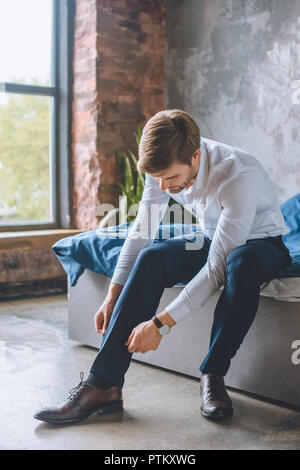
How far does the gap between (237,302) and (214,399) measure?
0.36 metres

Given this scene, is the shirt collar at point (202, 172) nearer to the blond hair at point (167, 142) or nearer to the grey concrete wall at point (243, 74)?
the blond hair at point (167, 142)

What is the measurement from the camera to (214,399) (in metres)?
2.04

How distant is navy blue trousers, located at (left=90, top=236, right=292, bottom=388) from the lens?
201 cm

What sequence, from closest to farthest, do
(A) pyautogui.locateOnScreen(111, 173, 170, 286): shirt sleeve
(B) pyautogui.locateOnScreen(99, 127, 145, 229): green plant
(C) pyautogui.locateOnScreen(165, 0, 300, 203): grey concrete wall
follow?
(A) pyautogui.locateOnScreen(111, 173, 170, 286): shirt sleeve
(C) pyautogui.locateOnScreen(165, 0, 300, 203): grey concrete wall
(B) pyautogui.locateOnScreen(99, 127, 145, 229): green plant

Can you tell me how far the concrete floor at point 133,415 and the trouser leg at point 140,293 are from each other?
192mm

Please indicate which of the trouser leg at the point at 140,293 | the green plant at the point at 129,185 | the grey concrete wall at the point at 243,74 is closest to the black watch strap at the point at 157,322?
the trouser leg at the point at 140,293

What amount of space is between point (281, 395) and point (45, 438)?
875mm

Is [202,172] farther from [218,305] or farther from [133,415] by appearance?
[133,415]

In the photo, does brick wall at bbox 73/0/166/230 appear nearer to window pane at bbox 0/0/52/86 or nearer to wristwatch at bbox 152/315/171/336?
window pane at bbox 0/0/52/86

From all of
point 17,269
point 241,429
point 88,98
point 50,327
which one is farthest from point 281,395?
point 88,98

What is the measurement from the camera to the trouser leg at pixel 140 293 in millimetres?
2033

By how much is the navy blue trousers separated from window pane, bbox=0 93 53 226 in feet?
9.35

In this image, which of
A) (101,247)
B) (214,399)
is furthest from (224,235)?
(101,247)

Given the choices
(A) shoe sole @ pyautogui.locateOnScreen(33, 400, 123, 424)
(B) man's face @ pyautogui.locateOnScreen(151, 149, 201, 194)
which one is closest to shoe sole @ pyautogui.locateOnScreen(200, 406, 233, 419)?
(A) shoe sole @ pyautogui.locateOnScreen(33, 400, 123, 424)
